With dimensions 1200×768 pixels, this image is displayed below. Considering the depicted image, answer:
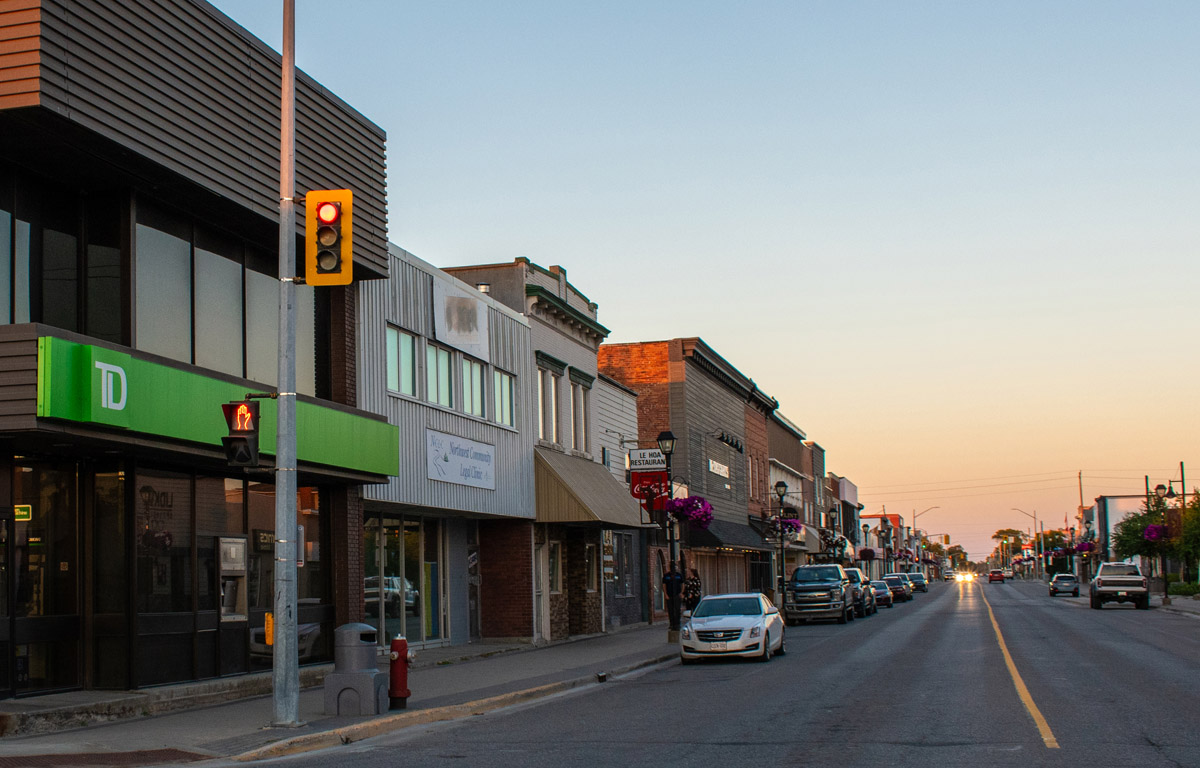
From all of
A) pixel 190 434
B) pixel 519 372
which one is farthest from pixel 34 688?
pixel 519 372

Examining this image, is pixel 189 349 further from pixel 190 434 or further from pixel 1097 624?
pixel 1097 624

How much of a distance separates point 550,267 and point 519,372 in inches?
217

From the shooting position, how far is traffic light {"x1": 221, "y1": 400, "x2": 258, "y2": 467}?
1320 centimetres

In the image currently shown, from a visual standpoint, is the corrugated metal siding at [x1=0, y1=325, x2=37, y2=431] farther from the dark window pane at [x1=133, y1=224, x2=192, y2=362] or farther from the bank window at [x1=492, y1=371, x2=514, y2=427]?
the bank window at [x1=492, y1=371, x2=514, y2=427]

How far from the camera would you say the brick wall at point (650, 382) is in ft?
151

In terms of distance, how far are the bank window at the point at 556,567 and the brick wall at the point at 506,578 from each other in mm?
2382

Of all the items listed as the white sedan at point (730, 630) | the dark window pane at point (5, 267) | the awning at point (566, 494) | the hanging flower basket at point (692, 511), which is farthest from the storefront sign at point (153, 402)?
the hanging flower basket at point (692, 511)

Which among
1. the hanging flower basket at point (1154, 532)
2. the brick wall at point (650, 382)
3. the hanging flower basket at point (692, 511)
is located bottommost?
the hanging flower basket at point (1154, 532)

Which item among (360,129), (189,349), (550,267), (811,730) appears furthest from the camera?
(550,267)

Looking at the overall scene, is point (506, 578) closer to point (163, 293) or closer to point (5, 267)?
point (163, 293)

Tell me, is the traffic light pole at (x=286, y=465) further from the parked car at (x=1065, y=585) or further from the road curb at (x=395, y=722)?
the parked car at (x=1065, y=585)

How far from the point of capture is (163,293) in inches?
656

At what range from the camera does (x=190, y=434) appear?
52.4 feet

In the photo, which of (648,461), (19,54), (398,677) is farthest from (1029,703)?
(648,461)
